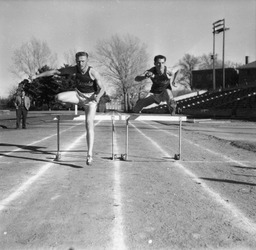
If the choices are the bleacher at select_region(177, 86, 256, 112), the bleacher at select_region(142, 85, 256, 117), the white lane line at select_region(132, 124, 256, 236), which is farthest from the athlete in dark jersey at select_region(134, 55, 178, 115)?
the bleacher at select_region(177, 86, 256, 112)

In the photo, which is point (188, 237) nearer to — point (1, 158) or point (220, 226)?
point (220, 226)

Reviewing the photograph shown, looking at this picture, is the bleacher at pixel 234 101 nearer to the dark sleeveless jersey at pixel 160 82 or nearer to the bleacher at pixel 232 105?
the bleacher at pixel 232 105

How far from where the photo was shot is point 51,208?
12.0ft

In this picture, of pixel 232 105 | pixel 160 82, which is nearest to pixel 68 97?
pixel 160 82

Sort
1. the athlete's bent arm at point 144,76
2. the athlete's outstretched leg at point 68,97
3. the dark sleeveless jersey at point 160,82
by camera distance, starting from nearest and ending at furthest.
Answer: the athlete's outstretched leg at point 68,97 < the athlete's bent arm at point 144,76 < the dark sleeveless jersey at point 160,82

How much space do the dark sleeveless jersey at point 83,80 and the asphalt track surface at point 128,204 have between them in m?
1.46

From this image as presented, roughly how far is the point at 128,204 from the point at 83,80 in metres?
3.18

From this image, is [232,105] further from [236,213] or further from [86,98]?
[236,213]

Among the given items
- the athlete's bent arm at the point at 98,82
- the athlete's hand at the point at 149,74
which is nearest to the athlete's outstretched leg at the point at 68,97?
the athlete's bent arm at the point at 98,82

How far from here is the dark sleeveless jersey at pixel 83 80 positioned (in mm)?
6285

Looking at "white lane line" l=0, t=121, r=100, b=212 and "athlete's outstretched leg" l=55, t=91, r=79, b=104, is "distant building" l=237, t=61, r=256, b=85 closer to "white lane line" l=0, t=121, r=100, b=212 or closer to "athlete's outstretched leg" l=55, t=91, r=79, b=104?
"athlete's outstretched leg" l=55, t=91, r=79, b=104

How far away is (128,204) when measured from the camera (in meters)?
3.85

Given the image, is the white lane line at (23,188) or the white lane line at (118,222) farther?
the white lane line at (23,188)

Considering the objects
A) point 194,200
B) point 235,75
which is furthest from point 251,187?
point 235,75
